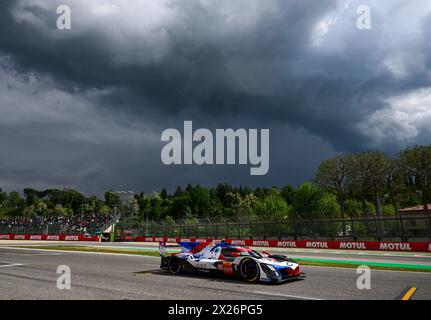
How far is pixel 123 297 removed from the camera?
809 centimetres

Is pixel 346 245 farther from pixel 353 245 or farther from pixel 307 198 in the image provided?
pixel 307 198

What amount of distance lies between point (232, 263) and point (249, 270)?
631 mm

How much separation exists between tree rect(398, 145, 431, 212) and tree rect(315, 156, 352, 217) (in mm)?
8275

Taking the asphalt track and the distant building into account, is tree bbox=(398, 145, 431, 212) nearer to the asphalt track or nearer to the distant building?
the distant building

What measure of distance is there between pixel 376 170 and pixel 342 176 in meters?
5.34

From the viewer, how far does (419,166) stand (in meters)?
49.9

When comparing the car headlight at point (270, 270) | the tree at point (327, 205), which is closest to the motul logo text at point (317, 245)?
the car headlight at point (270, 270)

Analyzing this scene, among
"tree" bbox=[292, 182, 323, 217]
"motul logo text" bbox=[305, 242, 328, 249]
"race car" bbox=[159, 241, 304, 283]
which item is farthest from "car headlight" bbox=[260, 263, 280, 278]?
"tree" bbox=[292, 182, 323, 217]

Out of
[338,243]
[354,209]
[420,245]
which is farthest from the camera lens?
[354,209]

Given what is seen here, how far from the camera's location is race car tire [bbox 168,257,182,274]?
12.2 meters

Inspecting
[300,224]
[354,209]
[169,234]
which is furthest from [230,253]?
[354,209]
